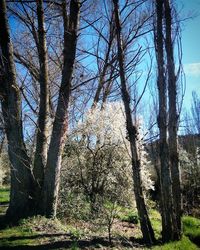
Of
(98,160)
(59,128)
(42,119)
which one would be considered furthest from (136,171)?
(98,160)

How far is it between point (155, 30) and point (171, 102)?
198 centimetres

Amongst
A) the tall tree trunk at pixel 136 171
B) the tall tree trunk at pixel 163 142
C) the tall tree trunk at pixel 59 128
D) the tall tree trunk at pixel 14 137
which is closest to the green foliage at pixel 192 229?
the tall tree trunk at pixel 163 142

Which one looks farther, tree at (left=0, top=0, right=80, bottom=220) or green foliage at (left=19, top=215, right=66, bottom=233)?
tree at (left=0, top=0, right=80, bottom=220)

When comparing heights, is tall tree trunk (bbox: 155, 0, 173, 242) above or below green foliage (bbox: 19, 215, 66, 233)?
above

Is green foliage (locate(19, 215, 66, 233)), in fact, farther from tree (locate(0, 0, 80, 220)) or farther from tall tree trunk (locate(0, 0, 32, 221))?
tall tree trunk (locate(0, 0, 32, 221))

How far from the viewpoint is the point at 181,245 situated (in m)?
7.80

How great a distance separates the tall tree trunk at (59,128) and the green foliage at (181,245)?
3.31m

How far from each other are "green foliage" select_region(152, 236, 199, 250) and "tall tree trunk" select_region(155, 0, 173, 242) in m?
0.23

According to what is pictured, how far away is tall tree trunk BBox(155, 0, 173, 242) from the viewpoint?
8070 mm

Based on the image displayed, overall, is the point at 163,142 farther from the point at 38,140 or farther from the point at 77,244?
the point at 38,140

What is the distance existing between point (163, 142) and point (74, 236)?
308 cm

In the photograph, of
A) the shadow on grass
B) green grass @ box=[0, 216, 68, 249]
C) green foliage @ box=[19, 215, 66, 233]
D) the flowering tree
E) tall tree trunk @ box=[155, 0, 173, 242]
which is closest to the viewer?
the shadow on grass

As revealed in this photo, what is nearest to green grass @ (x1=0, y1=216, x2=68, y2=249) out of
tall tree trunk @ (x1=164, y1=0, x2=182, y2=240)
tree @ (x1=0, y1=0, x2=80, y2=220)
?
tree @ (x1=0, y1=0, x2=80, y2=220)

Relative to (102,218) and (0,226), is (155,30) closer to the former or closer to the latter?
(102,218)
